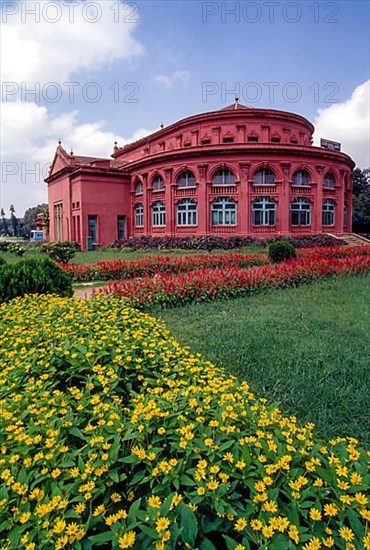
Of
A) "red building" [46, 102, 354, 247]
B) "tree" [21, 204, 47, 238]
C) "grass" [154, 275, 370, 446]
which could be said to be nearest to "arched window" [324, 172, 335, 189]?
"red building" [46, 102, 354, 247]

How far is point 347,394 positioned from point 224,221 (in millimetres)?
19917

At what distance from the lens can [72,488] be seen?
138cm

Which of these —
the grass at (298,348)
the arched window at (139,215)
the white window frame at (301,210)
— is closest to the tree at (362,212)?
the white window frame at (301,210)

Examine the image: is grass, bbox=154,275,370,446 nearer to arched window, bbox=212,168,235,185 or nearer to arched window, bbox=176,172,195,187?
arched window, bbox=212,168,235,185

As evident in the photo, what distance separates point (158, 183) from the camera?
83.0 feet

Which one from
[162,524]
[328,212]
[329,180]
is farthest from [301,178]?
[162,524]

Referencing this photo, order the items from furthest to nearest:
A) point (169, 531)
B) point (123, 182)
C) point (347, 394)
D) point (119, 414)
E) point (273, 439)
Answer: point (123, 182) < point (347, 394) < point (119, 414) < point (273, 439) < point (169, 531)

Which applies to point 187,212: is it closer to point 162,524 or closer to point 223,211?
point 223,211

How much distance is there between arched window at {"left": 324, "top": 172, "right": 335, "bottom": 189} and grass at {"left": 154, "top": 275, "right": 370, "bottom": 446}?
1860 cm

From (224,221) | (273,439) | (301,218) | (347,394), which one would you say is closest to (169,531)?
(273,439)

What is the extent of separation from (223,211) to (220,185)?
1.55 m

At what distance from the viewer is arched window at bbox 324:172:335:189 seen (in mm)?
24766

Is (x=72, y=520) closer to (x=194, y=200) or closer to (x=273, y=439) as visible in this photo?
(x=273, y=439)

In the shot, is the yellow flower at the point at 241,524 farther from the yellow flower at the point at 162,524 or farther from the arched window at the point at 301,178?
the arched window at the point at 301,178
